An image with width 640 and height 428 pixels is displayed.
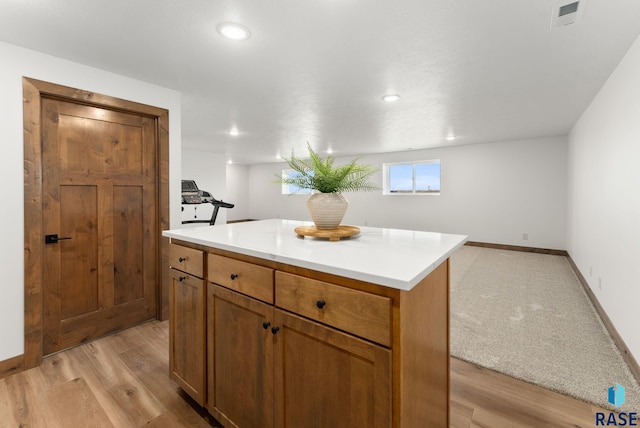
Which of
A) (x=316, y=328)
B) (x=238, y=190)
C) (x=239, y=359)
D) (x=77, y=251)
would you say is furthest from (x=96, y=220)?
(x=238, y=190)

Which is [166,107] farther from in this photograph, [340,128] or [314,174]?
[340,128]

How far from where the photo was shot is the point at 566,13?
176cm

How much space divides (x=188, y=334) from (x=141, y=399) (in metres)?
0.54

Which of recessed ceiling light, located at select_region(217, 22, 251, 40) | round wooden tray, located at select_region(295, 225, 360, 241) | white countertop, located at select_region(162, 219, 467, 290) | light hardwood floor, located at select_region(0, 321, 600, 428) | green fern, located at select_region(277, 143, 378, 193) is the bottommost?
light hardwood floor, located at select_region(0, 321, 600, 428)

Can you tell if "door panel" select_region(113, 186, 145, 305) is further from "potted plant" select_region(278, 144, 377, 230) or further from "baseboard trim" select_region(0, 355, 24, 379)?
"potted plant" select_region(278, 144, 377, 230)

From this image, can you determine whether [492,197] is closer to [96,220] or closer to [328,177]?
[328,177]

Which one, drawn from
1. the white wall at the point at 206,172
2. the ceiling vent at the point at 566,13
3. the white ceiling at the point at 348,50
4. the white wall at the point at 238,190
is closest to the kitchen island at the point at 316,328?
the white ceiling at the point at 348,50

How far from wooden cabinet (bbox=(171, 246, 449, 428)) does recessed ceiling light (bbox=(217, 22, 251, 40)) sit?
1.43 m

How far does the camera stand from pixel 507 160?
6.09 m

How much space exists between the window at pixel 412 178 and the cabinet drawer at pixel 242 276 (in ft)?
21.3

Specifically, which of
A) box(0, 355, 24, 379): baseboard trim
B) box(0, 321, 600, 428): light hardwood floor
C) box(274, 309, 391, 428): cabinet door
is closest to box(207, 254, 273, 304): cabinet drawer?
box(274, 309, 391, 428): cabinet door

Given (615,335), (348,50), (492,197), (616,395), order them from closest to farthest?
(616,395) < (348,50) < (615,335) < (492,197)

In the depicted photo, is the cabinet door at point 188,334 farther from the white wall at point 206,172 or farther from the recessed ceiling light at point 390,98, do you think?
the white wall at point 206,172

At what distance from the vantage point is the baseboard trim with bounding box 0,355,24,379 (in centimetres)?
199
